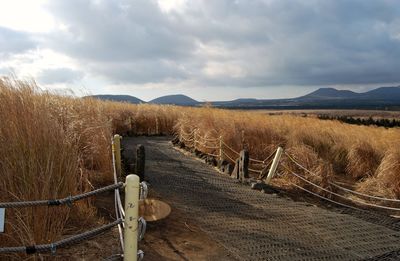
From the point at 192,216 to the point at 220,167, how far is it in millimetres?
4520

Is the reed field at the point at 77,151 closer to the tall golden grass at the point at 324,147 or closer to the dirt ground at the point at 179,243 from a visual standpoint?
the tall golden grass at the point at 324,147

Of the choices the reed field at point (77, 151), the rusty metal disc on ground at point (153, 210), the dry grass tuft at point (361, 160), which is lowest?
the dry grass tuft at point (361, 160)

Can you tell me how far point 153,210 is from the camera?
6289 mm

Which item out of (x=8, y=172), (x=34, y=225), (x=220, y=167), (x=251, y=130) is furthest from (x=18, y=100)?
(x=251, y=130)

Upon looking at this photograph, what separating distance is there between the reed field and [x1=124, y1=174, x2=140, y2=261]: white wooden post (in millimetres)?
1122

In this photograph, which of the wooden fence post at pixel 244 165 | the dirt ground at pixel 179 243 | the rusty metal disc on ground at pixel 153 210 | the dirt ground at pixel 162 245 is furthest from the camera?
the wooden fence post at pixel 244 165

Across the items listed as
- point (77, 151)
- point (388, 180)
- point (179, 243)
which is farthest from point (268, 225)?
point (388, 180)

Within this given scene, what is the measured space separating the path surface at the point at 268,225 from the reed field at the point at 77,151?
1604mm

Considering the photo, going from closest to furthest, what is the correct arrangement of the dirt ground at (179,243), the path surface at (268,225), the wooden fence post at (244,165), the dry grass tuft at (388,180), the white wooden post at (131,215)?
the white wooden post at (131,215) → the dirt ground at (179,243) → the path surface at (268,225) → the wooden fence post at (244,165) → the dry grass tuft at (388,180)

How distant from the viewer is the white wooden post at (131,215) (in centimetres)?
326

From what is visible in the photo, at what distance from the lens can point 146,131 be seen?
66.4 ft

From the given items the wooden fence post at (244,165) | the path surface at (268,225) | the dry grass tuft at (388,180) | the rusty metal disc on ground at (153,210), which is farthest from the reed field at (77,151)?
the path surface at (268,225)

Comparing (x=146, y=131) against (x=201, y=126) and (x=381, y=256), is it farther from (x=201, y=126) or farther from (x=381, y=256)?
(x=381, y=256)

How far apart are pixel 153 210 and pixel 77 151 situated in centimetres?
147
